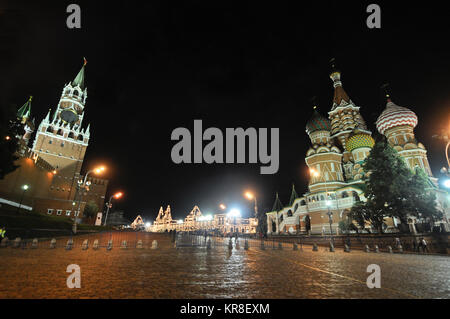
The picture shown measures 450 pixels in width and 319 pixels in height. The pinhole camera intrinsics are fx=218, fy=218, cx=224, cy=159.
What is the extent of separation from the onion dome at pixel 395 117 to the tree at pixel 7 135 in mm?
58662

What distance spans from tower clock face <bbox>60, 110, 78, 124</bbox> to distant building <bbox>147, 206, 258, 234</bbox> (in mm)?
52178

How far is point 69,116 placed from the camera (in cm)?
6425

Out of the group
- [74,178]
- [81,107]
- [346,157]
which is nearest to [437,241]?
[346,157]

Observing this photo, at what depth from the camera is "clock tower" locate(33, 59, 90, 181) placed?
55.3 metres

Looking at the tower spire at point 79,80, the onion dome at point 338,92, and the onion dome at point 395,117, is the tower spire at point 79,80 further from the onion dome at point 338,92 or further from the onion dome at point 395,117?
the onion dome at point 395,117

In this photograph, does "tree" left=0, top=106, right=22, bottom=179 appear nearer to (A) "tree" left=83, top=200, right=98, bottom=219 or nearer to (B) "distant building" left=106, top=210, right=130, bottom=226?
(A) "tree" left=83, top=200, right=98, bottom=219

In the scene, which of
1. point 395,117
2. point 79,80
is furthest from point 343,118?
point 79,80

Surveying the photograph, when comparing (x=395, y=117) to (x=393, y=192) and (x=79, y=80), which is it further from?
(x=79, y=80)

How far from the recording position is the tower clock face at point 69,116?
63.0 m

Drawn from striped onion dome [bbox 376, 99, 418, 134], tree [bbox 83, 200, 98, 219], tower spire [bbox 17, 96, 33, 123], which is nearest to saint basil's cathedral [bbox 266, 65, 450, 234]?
striped onion dome [bbox 376, 99, 418, 134]

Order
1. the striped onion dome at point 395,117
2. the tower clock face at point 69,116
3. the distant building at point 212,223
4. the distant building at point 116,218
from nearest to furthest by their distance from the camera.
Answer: the striped onion dome at point 395,117 → the tower clock face at point 69,116 → the distant building at point 212,223 → the distant building at point 116,218

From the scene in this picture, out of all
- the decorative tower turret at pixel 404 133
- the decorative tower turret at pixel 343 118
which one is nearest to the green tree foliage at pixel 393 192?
the decorative tower turret at pixel 404 133

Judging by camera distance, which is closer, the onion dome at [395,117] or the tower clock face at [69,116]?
the onion dome at [395,117]
